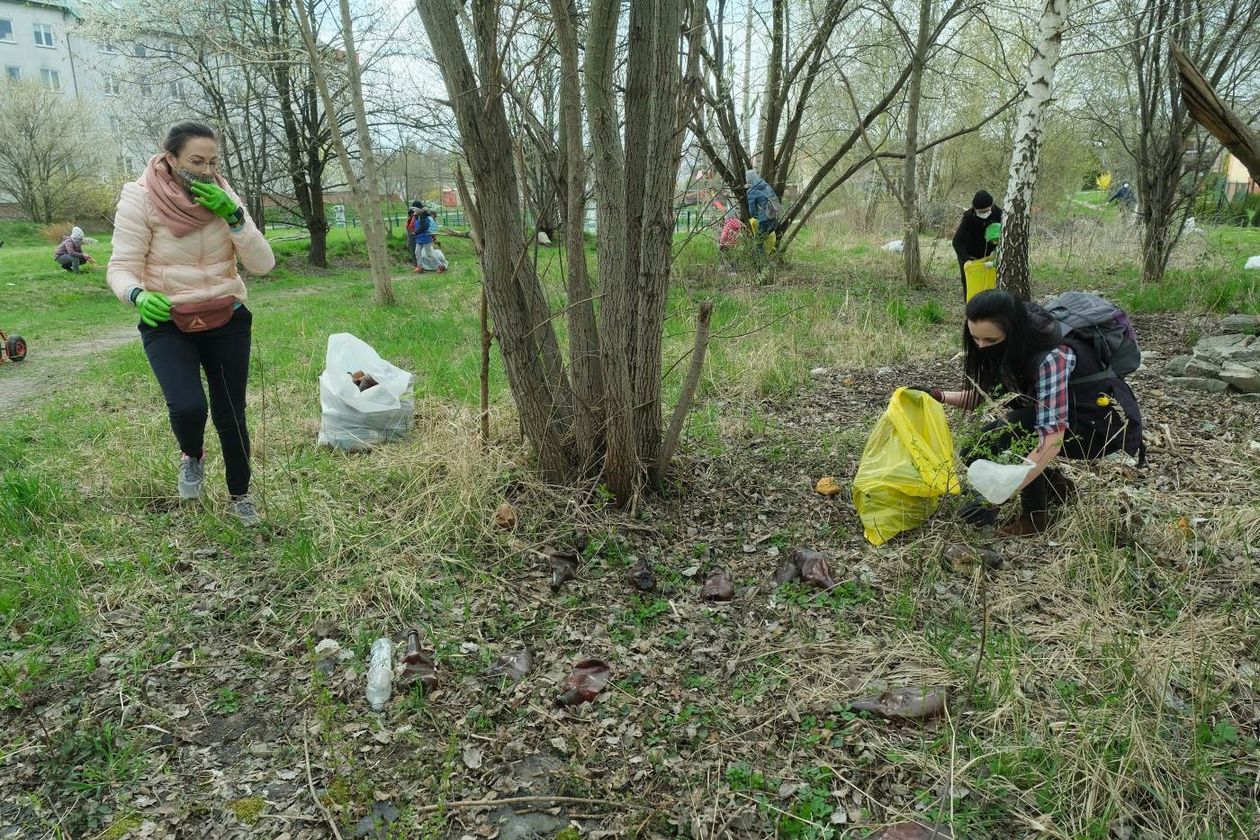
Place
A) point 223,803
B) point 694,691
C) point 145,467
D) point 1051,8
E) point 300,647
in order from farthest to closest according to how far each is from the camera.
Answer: point 1051,8 → point 145,467 → point 300,647 → point 694,691 → point 223,803

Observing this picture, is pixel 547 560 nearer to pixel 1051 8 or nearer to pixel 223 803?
pixel 223 803

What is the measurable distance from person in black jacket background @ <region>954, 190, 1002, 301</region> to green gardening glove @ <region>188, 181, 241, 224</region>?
6.66m

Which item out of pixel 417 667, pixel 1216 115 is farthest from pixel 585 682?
pixel 1216 115

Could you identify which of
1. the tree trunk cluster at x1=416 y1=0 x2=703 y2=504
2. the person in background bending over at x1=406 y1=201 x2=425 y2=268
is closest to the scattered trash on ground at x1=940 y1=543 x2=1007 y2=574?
the tree trunk cluster at x1=416 y1=0 x2=703 y2=504

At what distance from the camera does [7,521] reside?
10.4ft

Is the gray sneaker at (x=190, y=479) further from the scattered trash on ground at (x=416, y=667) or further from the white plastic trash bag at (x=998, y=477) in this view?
the white plastic trash bag at (x=998, y=477)

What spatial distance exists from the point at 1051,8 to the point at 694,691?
6.03 m

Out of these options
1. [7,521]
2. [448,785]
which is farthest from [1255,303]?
[7,521]

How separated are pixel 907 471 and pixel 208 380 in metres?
2.90

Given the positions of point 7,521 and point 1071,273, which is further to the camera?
point 1071,273

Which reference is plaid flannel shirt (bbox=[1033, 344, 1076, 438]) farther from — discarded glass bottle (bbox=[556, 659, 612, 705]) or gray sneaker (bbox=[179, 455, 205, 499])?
gray sneaker (bbox=[179, 455, 205, 499])

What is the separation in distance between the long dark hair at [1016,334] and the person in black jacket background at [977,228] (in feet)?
16.6

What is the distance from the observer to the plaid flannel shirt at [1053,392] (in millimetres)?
2805

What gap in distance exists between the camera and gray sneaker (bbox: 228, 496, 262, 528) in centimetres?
322
